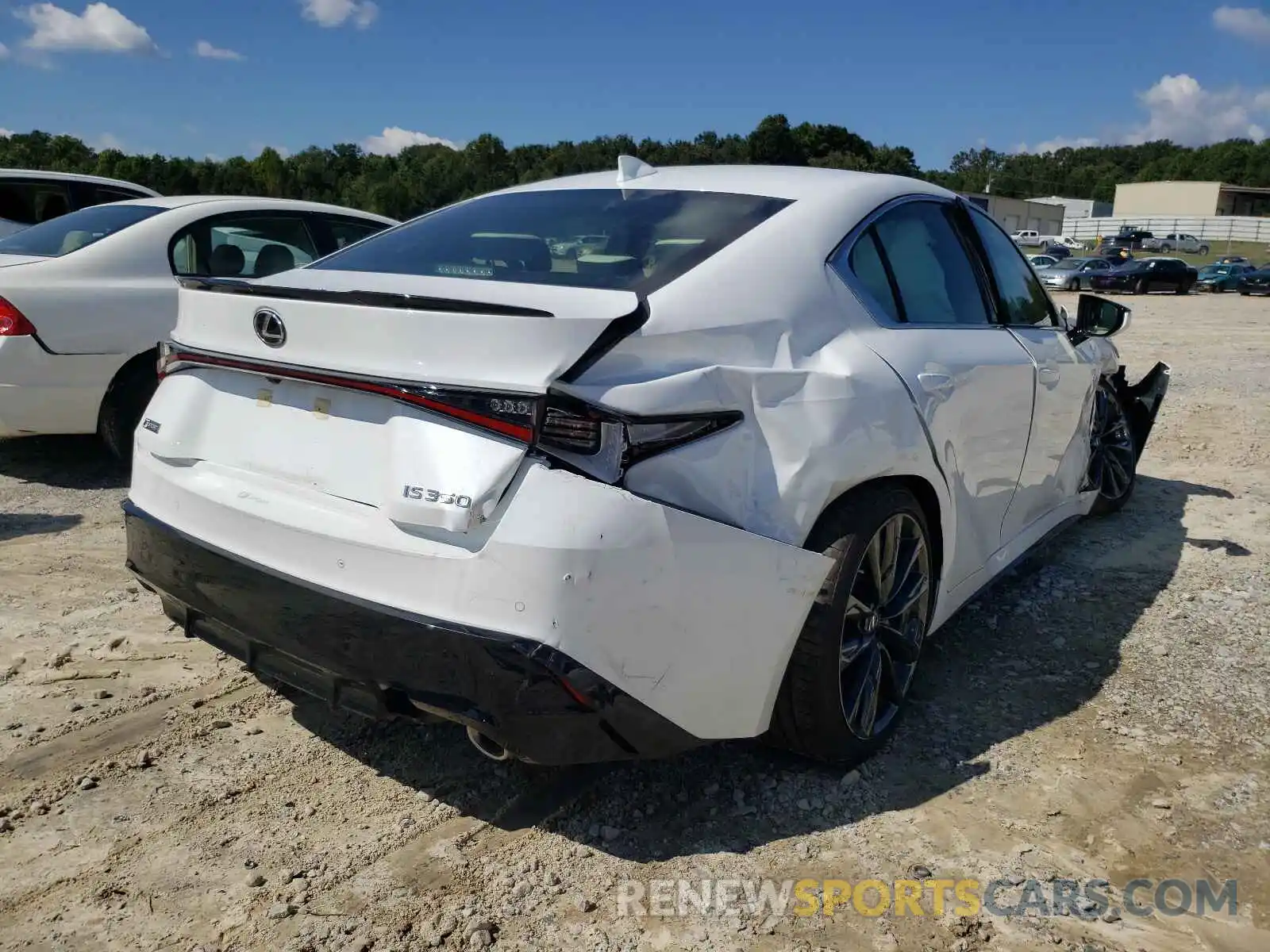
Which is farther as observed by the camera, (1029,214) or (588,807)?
(1029,214)

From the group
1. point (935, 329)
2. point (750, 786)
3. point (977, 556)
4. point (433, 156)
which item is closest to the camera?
point (750, 786)

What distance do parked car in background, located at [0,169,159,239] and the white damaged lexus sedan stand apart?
8008 mm

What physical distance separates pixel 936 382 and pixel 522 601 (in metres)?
1.52

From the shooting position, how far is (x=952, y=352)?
301 centimetres

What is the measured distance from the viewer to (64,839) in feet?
7.88

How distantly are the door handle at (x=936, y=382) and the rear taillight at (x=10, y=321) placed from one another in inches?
182

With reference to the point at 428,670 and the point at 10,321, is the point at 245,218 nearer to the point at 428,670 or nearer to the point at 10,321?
the point at 10,321

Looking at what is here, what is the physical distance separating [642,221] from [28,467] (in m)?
4.87

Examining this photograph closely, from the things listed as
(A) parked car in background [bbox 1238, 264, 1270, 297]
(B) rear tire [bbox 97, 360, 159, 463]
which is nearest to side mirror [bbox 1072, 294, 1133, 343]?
(B) rear tire [bbox 97, 360, 159, 463]

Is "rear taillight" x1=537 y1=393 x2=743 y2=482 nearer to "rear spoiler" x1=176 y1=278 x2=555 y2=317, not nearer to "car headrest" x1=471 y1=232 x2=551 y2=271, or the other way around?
"rear spoiler" x1=176 y1=278 x2=555 y2=317

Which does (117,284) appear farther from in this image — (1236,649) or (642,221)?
(1236,649)

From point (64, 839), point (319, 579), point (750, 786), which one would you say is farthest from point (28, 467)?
point (750, 786)

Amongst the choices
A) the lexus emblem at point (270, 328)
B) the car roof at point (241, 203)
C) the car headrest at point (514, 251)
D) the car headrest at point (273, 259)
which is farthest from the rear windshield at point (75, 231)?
the lexus emblem at point (270, 328)

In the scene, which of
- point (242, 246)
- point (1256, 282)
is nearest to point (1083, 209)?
point (1256, 282)
